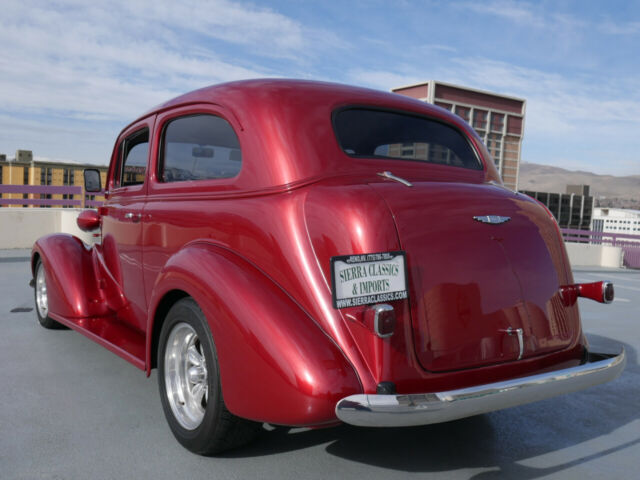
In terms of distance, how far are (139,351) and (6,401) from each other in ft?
2.54

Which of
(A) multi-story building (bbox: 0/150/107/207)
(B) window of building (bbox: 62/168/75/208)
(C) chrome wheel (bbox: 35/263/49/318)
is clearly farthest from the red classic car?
(B) window of building (bbox: 62/168/75/208)

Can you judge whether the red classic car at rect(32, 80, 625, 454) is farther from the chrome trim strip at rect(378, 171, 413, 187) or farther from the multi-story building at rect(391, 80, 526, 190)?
the multi-story building at rect(391, 80, 526, 190)

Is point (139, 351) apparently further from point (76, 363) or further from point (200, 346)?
point (76, 363)

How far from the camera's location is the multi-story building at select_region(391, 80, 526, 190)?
318ft

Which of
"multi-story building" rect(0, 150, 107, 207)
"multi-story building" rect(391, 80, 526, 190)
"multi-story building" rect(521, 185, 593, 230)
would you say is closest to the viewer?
"multi-story building" rect(391, 80, 526, 190)

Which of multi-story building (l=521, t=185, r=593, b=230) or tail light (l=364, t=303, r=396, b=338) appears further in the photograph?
multi-story building (l=521, t=185, r=593, b=230)

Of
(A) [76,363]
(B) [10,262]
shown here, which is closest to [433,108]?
(A) [76,363]

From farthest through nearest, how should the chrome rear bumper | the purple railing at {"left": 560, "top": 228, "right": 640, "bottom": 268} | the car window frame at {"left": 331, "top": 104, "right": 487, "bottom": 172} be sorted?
the purple railing at {"left": 560, "top": 228, "right": 640, "bottom": 268} → the car window frame at {"left": 331, "top": 104, "right": 487, "bottom": 172} → the chrome rear bumper

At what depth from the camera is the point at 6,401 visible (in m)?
3.21

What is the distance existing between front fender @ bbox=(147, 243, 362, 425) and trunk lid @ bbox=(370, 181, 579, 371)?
15.8 inches

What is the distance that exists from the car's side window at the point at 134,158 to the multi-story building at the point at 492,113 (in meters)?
94.5

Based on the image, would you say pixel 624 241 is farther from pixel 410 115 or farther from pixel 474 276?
pixel 474 276

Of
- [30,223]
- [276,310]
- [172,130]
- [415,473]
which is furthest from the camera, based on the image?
[30,223]

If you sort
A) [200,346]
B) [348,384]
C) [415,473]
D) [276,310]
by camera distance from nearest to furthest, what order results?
[348,384] < [276,310] < [415,473] < [200,346]
